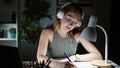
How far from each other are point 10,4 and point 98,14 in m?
0.90

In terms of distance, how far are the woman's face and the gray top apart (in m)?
0.10

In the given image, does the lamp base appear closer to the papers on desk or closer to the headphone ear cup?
the papers on desk

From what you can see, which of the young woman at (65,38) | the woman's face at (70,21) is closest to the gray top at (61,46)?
the young woman at (65,38)

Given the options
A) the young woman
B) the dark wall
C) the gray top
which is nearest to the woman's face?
the young woman

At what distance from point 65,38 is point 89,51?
0.84 feet

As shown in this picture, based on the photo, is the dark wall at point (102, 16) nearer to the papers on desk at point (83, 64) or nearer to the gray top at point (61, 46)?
the gray top at point (61, 46)

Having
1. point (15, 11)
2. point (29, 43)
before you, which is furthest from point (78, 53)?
point (15, 11)

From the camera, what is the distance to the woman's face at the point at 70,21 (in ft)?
7.93

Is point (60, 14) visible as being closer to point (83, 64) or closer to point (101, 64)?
point (83, 64)

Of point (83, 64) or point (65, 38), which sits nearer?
point (83, 64)

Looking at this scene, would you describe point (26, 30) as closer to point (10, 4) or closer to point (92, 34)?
point (10, 4)

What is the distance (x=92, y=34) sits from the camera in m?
1.98

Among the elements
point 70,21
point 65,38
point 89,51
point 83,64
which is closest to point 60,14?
point 70,21

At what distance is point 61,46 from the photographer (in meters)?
2.50
